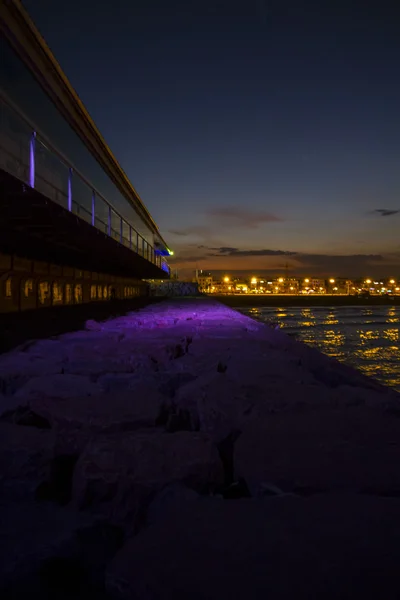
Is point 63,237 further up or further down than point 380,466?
further up

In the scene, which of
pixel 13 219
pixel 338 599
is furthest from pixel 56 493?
pixel 13 219

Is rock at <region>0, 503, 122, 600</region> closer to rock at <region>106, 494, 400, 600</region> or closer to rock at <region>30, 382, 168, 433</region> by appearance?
rock at <region>106, 494, 400, 600</region>

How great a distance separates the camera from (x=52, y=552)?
1347mm

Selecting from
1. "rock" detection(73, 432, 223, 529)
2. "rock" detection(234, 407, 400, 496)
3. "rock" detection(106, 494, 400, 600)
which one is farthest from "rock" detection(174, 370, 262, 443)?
"rock" detection(106, 494, 400, 600)

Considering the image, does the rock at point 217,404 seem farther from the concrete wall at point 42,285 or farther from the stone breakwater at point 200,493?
the concrete wall at point 42,285

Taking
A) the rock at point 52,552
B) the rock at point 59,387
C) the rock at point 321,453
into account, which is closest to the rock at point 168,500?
the rock at point 52,552

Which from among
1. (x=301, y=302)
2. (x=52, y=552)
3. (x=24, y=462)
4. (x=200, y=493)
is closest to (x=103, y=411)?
(x=24, y=462)

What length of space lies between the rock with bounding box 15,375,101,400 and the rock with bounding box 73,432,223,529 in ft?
3.20

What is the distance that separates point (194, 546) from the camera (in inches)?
51.4

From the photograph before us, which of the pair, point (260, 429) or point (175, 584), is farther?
point (260, 429)

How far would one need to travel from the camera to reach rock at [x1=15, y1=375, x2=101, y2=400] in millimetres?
2918

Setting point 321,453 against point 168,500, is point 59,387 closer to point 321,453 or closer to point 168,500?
point 168,500

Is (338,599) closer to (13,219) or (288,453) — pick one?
(288,453)

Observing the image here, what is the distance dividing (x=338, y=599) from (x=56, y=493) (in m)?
1.26
